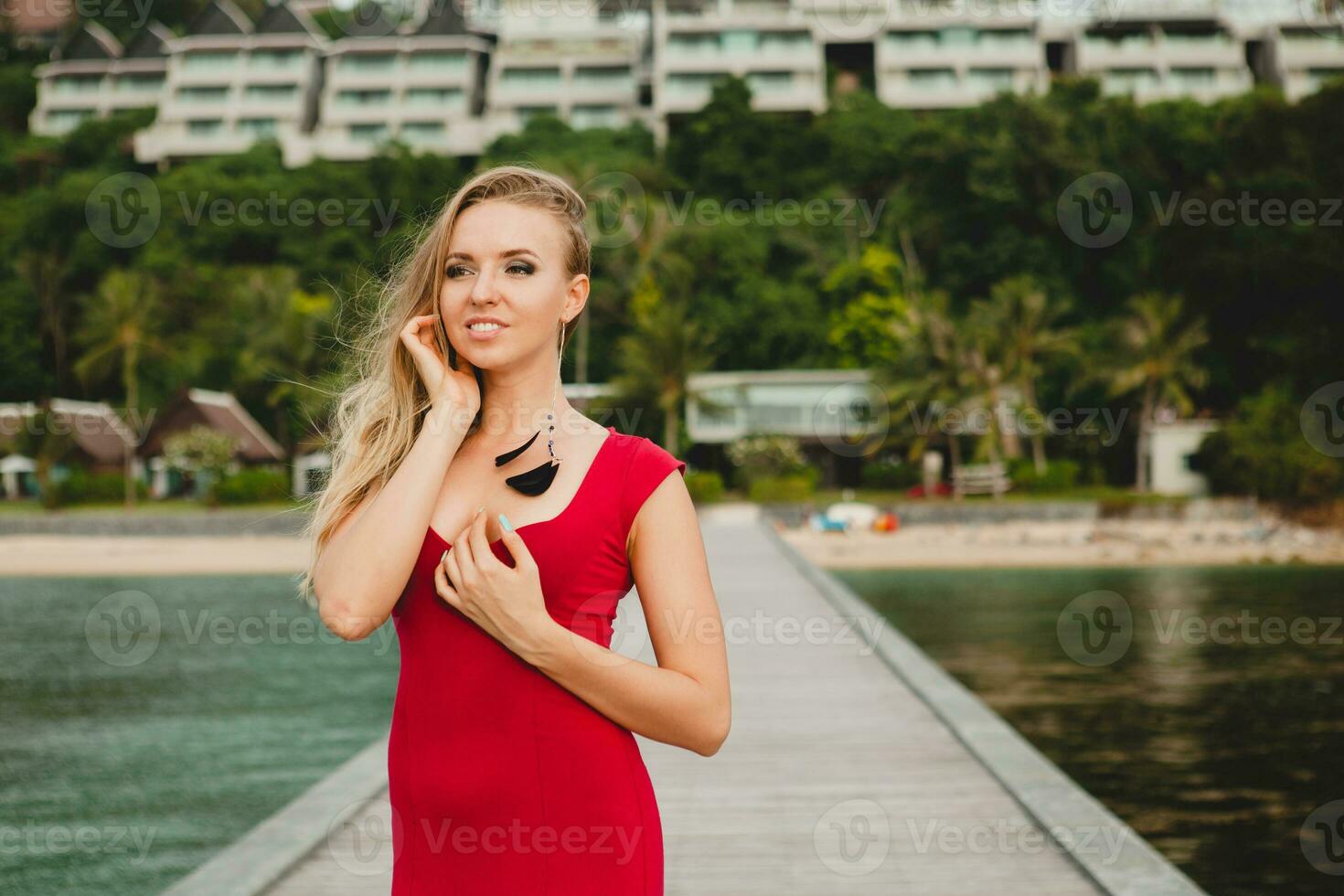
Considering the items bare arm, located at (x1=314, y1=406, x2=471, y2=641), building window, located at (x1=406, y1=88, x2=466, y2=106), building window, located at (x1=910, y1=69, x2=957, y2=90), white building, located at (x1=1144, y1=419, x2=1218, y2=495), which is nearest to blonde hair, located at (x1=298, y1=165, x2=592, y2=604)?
bare arm, located at (x1=314, y1=406, x2=471, y2=641)

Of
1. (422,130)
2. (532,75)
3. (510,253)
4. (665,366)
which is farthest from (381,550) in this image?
(422,130)

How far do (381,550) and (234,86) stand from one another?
3288 inches

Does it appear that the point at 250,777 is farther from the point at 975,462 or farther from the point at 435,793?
the point at 975,462

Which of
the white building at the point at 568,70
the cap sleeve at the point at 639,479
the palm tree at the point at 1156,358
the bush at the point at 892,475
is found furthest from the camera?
the white building at the point at 568,70

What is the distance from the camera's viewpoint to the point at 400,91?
7762 centimetres

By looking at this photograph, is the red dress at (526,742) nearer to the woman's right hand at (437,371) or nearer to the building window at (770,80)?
the woman's right hand at (437,371)

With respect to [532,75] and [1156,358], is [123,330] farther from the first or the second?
[1156,358]

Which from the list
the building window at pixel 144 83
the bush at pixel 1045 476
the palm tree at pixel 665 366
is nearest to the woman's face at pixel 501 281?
the bush at pixel 1045 476

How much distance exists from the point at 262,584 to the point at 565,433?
97.3ft

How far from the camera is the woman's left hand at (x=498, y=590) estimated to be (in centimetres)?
158

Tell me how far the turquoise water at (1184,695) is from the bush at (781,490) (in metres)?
13.6

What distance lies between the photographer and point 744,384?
4906cm

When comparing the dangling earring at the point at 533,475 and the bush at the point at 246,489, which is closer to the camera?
the dangling earring at the point at 533,475

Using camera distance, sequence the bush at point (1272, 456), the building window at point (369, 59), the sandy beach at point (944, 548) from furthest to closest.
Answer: the building window at point (369, 59), the bush at point (1272, 456), the sandy beach at point (944, 548)
